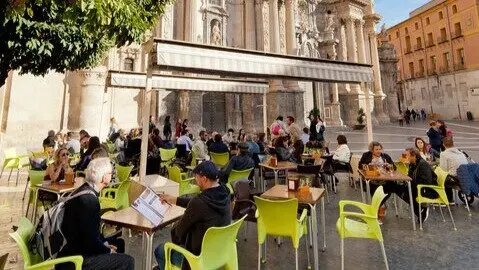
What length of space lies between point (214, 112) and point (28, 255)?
17960 mm

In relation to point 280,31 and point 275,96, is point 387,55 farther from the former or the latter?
point 275,96

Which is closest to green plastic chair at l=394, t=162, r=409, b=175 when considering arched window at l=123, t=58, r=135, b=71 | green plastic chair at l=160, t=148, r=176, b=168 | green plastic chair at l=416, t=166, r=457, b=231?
green plastic chair at l=416, t=166, r=457, b=231

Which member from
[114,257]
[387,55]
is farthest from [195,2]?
[387,55]

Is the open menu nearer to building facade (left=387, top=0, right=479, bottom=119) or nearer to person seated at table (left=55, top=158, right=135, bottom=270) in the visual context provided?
person seated at table (left=55, top=158, right=135, bottom=270)

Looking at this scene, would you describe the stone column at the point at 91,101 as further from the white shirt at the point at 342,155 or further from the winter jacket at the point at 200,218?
the winter jacket at the point at 200,218

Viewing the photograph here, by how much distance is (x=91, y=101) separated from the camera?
44.4ft

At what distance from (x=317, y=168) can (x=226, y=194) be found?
12.4 ft

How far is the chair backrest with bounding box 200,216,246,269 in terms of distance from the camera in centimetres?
218

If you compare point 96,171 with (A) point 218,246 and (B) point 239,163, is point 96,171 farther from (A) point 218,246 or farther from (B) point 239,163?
(B) point 239,163

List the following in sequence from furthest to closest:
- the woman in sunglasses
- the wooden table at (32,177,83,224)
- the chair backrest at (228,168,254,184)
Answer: the chair backrest at (228,168,254,184) → the woman in sunglasses → the wooden table at (32,177,83,224)

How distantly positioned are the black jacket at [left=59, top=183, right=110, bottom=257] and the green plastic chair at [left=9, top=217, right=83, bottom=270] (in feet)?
0.51

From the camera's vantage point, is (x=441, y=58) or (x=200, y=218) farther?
(x=441, y=58)

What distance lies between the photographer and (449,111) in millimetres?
34875

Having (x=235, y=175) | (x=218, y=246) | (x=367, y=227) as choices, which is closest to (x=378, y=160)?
(x=367, y=227)
